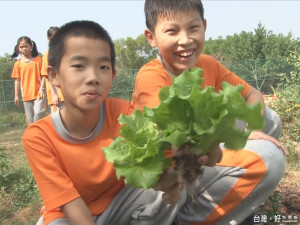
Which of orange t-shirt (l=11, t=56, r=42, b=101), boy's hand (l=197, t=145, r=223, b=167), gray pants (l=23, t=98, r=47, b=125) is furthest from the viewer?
orange t-shirt (l=11, t=56, r=42, b=101)

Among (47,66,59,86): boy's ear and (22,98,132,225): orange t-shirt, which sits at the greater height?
(47,66,59,86): boy's ear

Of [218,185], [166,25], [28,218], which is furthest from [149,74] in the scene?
[28,218]

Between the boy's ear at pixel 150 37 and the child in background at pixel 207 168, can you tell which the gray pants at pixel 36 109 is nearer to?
the boy's ear at pixel 150 37

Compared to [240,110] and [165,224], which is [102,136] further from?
[240,110]

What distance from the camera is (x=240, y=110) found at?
1390 millimetres

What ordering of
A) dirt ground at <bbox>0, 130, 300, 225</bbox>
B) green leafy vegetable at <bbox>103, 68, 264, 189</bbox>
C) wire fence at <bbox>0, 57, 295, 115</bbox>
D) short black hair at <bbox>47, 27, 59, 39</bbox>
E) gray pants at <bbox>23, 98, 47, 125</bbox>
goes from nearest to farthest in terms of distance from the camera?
green leafy vegetable at <bbox>103, 68, 264, 189</bbox> < dirt ground at <bbox>0, 130, 300, 225</bbox> < short black hair at <bbox>47, 27, 59, 39</bbox> < gray pants at <bbox>23, 98, 47, 125</bbox> < wire fence at <bbox>0, 57, 295, 115</bbox>

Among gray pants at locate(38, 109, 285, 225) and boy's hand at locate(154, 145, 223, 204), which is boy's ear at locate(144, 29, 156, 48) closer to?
gray pants at locate(38, 109, 285, 225)

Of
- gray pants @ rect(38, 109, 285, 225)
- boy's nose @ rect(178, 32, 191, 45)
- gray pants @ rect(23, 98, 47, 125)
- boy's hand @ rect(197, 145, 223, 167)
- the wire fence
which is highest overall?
boy's nose @ rect(178, 32, 191, 45)

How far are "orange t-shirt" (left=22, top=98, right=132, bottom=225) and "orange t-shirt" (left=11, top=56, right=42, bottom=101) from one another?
188 inches

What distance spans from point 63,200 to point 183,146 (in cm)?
82

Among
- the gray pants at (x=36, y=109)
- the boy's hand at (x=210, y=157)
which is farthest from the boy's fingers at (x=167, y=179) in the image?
the gray pants at (x=36, y=109)

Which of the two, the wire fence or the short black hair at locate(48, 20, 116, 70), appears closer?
the short black hair at locate(48, 20, 116, 70)

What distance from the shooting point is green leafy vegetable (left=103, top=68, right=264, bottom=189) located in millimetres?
1408

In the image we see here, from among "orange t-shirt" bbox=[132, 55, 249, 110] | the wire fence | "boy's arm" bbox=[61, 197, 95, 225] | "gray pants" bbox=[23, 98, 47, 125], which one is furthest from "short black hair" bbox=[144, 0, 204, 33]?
the wire fence
